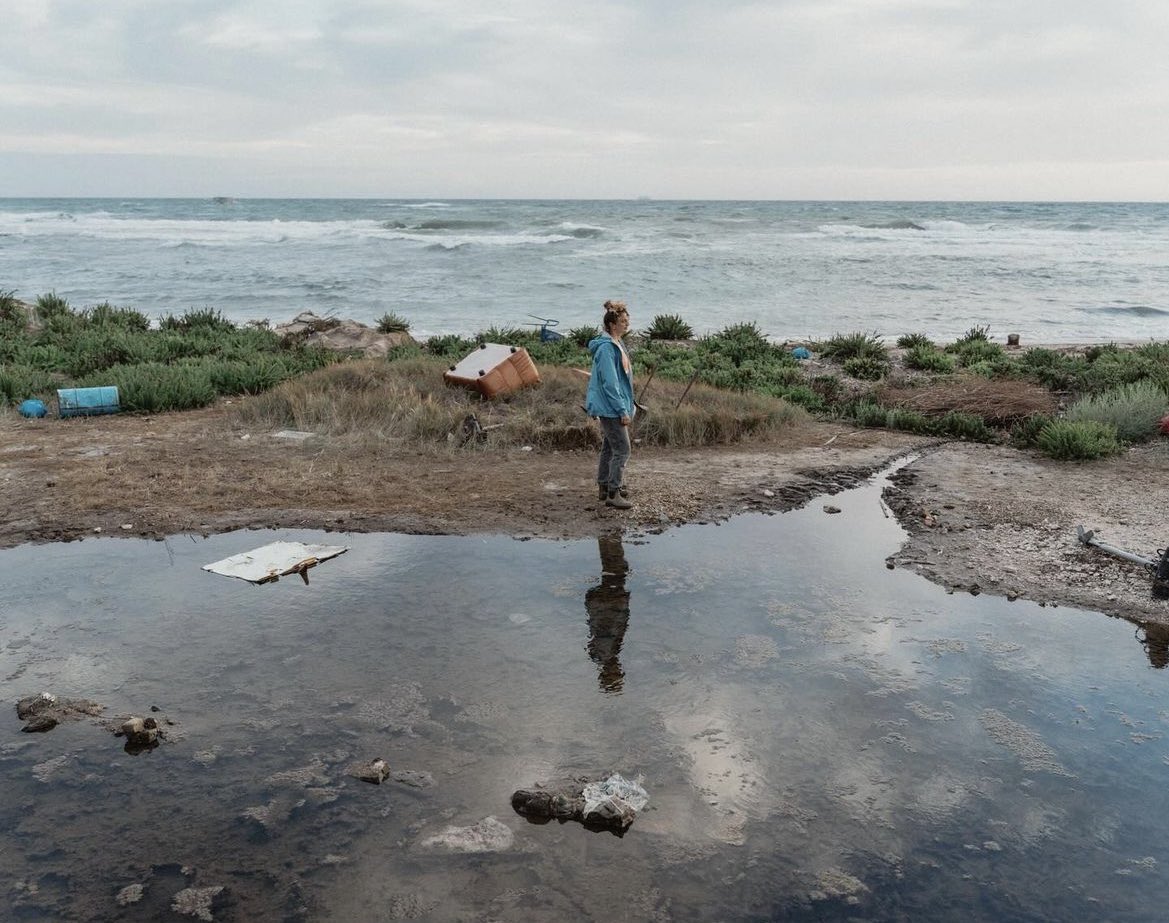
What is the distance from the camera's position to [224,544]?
6168 mm

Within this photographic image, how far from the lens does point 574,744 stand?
12.6ft

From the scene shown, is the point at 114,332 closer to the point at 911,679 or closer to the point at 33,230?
the point at 911,679

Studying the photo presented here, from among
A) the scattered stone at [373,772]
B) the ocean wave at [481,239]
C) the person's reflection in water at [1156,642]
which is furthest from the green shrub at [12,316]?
the ocean wave at [481,239]

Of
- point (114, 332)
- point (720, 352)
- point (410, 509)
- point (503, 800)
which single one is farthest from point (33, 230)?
point (503, 800)

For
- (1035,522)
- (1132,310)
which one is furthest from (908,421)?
(1132,310)

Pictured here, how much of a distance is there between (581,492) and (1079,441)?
4.88 meters

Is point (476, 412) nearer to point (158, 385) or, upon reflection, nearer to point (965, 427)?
point (158, 385)

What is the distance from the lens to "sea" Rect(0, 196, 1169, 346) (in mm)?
21328

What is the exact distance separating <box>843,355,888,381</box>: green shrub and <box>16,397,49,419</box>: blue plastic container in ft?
34.6

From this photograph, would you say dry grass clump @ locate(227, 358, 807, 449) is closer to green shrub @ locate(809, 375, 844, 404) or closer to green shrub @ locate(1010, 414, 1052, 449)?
green shrub @ locate(809, 375, 844, 404)

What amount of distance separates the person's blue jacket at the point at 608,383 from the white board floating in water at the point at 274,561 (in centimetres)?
217

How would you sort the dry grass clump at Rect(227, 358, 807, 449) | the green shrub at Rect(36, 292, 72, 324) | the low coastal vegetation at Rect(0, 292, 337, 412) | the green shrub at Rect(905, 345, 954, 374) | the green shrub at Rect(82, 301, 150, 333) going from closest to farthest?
the dry grass clump at Rect(227, 358, 807, 449) → the low coastal vegetation at Rect(0, 292, 337, 412) → the green shrub at Rect(905, 345, 954, 374) → the green shrub at Rect(82, 301, 150, 333) → the green shrub at Rect(36, 292, 72, 324)

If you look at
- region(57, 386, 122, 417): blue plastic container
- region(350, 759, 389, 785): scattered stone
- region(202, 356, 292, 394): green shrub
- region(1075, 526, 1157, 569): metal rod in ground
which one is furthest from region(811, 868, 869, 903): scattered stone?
region(202, 356, 292, 394): green shrub

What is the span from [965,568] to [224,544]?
503 cm
